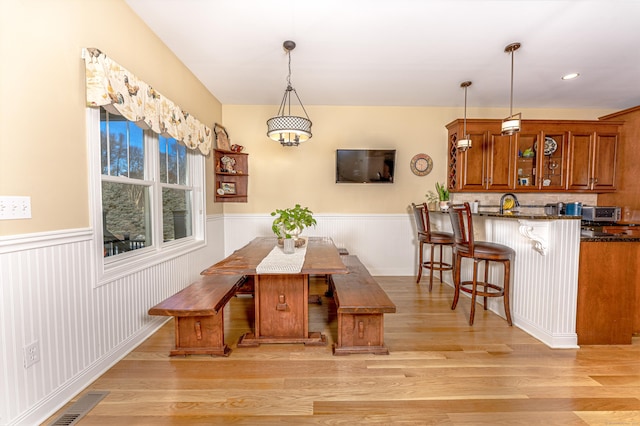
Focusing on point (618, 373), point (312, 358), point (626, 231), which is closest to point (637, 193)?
point (626, 231)

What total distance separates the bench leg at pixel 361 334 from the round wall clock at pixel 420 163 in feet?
9.15

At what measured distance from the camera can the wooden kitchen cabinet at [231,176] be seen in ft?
12.7

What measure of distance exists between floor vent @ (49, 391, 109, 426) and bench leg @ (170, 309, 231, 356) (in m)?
0.48

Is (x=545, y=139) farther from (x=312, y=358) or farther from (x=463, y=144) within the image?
(x=312, y=358)

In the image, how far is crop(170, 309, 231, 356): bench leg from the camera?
6.68 ft

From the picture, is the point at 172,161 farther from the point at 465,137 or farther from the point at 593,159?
the point at 593,159

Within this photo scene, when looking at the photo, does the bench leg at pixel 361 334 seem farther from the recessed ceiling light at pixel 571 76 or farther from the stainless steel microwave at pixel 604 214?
the stainless steel microwave at pixel 604 214

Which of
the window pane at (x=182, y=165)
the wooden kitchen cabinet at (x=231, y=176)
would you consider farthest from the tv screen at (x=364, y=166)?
the window pane at (x=182, y=165)

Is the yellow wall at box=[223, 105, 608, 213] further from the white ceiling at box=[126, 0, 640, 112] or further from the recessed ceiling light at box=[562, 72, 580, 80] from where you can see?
the recessed ceiling light at box=[562, 72, 580, 80]

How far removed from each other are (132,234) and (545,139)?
527 centimetres

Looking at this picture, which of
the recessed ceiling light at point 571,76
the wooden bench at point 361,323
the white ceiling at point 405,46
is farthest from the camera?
the recessed ceiling light at point 571,76

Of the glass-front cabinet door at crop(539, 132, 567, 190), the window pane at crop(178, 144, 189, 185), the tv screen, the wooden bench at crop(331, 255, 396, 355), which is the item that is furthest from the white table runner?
the glass-front cabinet door at crop(539, 132, 567, 190)

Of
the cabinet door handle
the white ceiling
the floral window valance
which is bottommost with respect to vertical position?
the cabinet door handle

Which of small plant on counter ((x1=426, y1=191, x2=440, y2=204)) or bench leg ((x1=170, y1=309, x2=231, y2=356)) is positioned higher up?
small plant on counter ((x1=426, y1=191, x2=440, y2=204))
